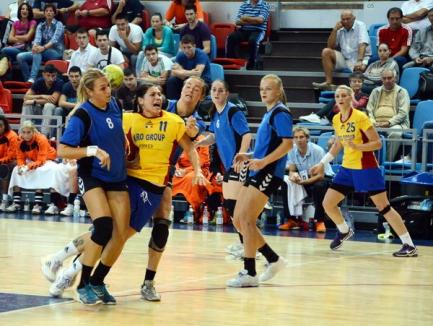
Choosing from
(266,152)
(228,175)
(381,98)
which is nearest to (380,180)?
(228,175)

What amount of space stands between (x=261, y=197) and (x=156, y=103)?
4.83 feet

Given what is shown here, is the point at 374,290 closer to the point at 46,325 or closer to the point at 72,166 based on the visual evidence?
the point at 46,325

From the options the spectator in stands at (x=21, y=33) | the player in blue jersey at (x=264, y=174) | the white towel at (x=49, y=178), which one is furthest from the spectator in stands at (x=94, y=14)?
the player in blue jersey at (x=264, y=174)

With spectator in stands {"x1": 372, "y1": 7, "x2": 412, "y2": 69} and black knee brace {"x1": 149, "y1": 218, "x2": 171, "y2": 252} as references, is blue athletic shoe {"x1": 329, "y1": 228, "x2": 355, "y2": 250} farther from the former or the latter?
spectator in stands {"x1": 372, "y1": 7, "x2": 412, "y2": 69}

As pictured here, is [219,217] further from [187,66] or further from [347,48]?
[347,48]

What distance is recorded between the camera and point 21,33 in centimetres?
1977

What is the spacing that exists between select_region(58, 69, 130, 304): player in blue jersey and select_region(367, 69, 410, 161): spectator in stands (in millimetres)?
8346

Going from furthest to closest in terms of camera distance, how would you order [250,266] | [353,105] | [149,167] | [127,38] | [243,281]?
[127,38], [353,105], [250,266], [243,281], [149,167]

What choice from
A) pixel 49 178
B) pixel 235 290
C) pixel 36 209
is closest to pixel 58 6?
pixel 49 178

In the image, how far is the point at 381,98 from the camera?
50.7ft

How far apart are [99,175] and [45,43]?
12.5 m

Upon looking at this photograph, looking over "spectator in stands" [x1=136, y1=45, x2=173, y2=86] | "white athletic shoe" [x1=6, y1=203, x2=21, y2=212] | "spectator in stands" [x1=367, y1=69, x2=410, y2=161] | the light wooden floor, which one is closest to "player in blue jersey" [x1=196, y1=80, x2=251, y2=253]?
the light wooden floor

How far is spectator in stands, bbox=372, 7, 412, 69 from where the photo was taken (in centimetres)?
1659

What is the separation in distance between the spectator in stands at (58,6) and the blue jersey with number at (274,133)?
469 inches
